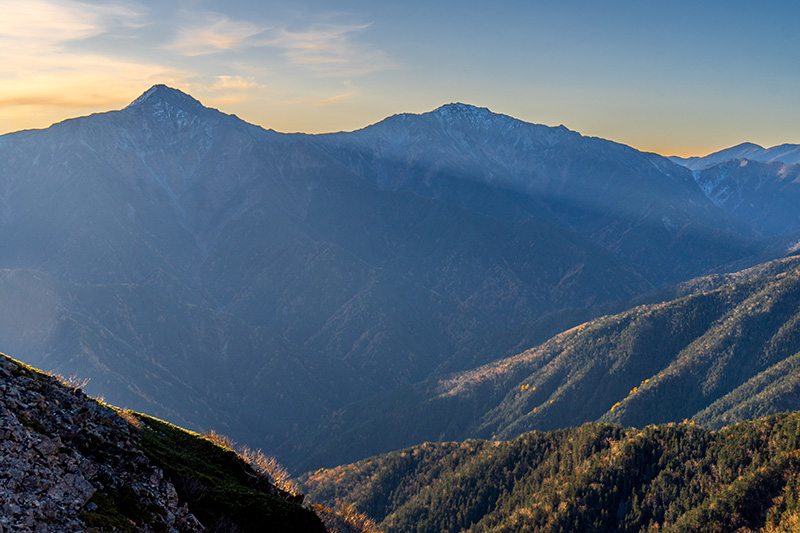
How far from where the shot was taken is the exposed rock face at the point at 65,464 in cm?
2527

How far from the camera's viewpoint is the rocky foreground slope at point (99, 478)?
25.8m

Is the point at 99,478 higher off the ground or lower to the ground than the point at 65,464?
lower

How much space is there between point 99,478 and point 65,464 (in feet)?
8.01

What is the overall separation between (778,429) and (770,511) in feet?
137

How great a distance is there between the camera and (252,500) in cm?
4122

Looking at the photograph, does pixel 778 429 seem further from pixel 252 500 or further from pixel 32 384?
pixel 32 384

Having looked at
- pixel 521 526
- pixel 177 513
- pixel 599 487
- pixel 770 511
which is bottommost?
pixel 521 526

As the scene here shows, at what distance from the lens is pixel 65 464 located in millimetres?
28703

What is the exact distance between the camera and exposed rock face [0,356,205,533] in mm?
25266

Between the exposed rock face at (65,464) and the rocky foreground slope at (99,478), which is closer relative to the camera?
the exposed rock face at (65,464)

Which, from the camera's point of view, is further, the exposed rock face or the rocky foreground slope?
the rocky foreground slope

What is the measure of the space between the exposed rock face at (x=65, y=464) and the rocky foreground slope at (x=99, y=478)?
0.05 m

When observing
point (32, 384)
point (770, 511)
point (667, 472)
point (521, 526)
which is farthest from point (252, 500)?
point (667, 472)

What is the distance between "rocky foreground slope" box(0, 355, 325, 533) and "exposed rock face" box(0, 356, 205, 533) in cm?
5
